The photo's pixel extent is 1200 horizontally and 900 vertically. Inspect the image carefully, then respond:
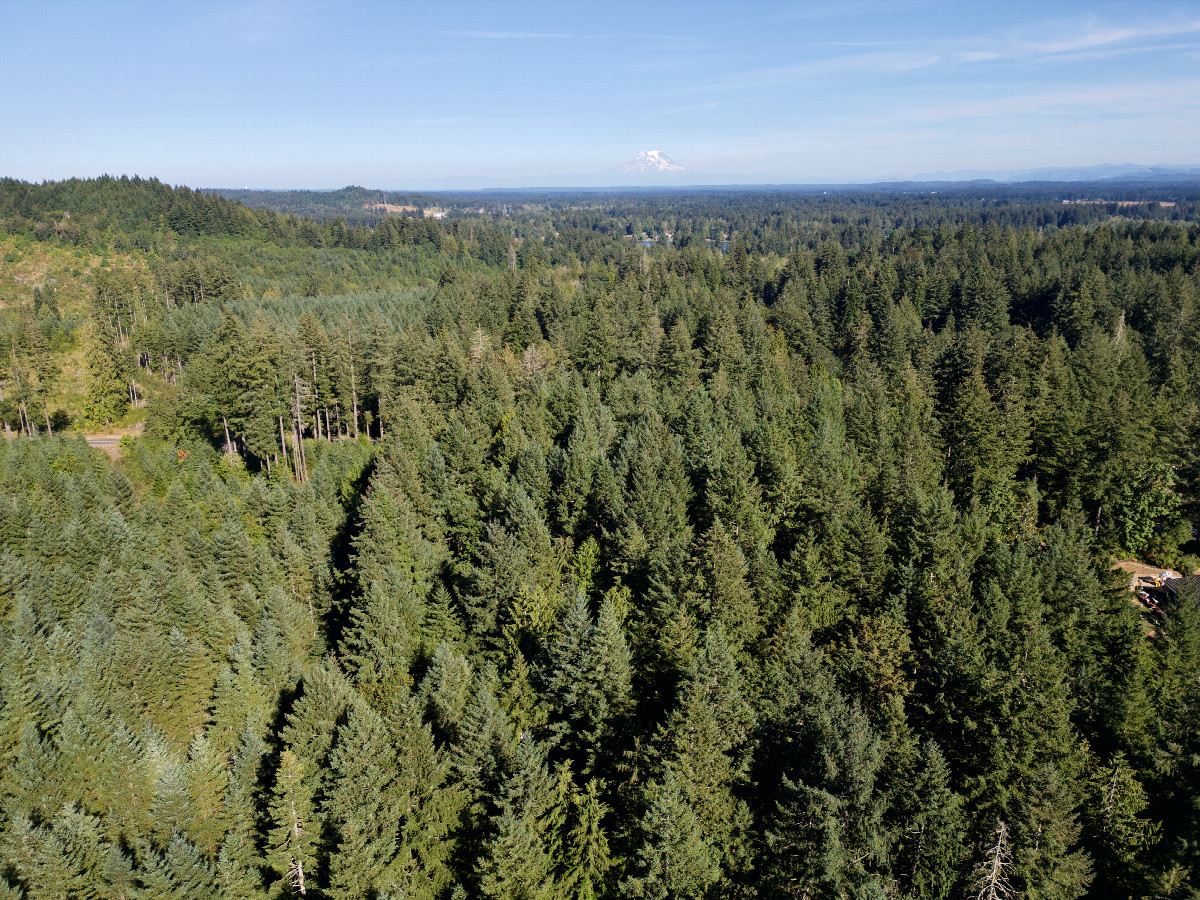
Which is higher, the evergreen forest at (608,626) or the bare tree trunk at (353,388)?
the bare tree trunk at (353,388)

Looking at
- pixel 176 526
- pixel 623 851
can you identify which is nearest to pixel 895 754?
pixel 623 851

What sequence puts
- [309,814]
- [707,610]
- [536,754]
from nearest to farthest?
[536,754] < [309,814] < [707,610]

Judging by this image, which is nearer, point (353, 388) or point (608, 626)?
point (608, 626)

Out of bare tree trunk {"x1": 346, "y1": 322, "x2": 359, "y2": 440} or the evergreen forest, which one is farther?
bare tree trunk {"x1": 346, "y1": 322, "x2": 359, "y2": 440}

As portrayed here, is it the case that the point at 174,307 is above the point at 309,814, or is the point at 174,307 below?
above

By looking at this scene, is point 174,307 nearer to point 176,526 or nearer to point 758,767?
point 176,526

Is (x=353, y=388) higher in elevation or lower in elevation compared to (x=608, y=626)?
higher

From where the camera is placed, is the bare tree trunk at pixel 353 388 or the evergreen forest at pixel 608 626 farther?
Answer: the bare tree trunk at pixel 353 388

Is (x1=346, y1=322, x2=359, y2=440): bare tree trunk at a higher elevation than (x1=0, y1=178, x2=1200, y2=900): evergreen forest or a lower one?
higher
